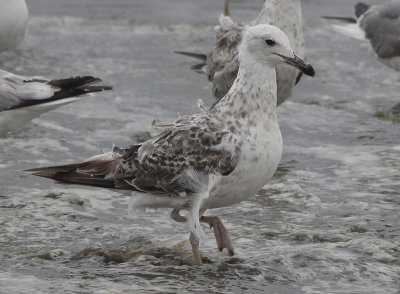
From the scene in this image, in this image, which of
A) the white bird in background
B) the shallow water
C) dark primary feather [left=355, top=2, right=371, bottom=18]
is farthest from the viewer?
dark primary feather [left=355, top=2, right=371, bottom=18]

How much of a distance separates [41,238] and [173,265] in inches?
41.2

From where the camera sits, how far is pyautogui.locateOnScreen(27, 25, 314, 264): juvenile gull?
A: 595 centimetres

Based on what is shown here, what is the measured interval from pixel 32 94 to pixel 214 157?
244 cm

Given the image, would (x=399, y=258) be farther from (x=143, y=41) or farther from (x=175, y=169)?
(x=143, y=41)

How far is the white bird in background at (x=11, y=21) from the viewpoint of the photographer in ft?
33.6

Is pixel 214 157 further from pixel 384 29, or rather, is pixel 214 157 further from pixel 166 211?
pixel 384 29

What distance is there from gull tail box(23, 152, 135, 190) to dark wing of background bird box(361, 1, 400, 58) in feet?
20.0

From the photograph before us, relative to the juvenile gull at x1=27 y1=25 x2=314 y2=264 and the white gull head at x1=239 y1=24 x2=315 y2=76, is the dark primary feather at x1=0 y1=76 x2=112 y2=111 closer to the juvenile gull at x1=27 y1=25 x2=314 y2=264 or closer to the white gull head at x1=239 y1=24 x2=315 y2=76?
the juvenile gull at x1=27 y1=25 x2=314 y2=264

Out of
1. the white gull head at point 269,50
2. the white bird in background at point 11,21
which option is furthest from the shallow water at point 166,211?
the white gull head at point 269,50

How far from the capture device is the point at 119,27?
14453 mm

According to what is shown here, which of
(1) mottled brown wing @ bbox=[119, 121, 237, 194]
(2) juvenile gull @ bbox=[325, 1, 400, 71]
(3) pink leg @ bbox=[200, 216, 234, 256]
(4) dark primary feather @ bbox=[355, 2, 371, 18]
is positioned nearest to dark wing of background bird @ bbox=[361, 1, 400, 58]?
(2) juvenile gull @ bbox=[325, 1, 400, 71]

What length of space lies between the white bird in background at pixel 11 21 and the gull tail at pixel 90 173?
13.9 ft

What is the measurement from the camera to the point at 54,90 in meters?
7.76

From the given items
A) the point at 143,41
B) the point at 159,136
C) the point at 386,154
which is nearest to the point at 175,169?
the point at 159,136
